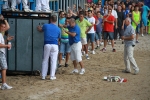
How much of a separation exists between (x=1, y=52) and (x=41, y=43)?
2296 millimetres

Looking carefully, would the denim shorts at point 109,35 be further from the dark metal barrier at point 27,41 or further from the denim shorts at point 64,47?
the dark metal barrier at point 27,41

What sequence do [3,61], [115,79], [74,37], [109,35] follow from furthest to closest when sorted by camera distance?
[109,35] → [74,37] → [115,79] → [3,61]

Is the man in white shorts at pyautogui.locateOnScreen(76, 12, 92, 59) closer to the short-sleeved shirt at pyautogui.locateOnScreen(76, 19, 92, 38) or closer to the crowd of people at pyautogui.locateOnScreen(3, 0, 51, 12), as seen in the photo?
the short-sleeved shirt at pyautogui.locateOnScreen(76, 19, 92, 38)

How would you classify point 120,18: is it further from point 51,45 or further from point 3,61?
point 3,61

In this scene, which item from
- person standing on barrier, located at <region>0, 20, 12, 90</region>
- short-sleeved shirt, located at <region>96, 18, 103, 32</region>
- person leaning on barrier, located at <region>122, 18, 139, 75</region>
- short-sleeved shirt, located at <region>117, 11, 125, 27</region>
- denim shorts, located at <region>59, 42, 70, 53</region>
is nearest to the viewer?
person standing on barrier, located at <region>0, 20, 12, 90</region>

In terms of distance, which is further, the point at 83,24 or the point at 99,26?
the point at 99,26

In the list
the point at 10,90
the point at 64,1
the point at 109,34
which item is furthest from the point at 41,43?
the point at 64,1

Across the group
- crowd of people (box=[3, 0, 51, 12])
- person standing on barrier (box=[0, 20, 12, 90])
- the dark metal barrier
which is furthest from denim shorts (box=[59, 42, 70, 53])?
person standing on barrier (box=[0, 20, 12, 90])

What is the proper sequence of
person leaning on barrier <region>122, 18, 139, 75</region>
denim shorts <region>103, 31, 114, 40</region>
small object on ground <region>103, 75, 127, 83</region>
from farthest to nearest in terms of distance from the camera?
denim shorts <region>103, 31, 114, 40</region> → person leaning on barrier <region>122, 18, 139, 75</region> → small object on ground <region>103, 75, 127, 83</region>

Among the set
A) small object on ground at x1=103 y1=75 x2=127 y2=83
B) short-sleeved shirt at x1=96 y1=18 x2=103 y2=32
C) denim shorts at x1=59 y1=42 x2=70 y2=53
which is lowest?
small object on ground at x1=103 y1=75 x2=127 y2=83

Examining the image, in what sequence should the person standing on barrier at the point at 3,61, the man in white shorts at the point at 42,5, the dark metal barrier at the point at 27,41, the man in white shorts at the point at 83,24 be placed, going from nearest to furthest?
the person standing on barrier at the point at 3,61 < the dark metal barrier at the point at 27,41 < the man in white shorts at the point at 42,5 < the man in white shorts at the point at 83,24

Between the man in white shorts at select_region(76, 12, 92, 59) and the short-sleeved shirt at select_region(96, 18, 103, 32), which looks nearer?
the man in white shorts at select_region(76, 12, 92, 59)

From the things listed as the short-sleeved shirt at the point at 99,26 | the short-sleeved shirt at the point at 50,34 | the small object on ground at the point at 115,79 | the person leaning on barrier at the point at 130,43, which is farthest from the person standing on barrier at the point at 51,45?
the short-sleeved shirt at the point at 99,26

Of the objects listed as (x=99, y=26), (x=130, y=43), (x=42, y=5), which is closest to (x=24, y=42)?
(x=42, y=5)
